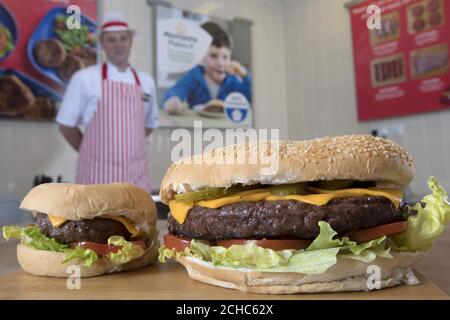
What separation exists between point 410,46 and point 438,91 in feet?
1.93

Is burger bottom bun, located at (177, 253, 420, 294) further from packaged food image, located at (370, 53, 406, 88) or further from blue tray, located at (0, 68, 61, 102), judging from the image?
packaged food image, located at (370, 53, 406, 88)

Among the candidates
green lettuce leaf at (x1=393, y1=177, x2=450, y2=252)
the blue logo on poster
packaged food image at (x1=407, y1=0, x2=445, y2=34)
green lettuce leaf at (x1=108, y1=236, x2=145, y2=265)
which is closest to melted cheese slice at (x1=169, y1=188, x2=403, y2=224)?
green lettuce leaf at (x1=393, y1=177, x2=450, y2=252)

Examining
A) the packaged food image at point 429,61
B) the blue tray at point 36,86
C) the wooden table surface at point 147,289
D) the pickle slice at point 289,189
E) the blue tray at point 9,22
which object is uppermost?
the blue tray at point 9,22

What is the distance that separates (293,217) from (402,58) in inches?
151

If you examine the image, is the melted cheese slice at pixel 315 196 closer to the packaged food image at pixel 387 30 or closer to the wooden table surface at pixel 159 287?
the wooden table surface at pixel 159 287

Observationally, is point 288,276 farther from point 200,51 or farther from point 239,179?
point 200,51

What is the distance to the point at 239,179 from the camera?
4.57ft

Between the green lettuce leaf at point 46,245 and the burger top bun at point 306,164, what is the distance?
0.49 meters

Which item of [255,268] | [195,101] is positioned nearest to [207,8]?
[195,101]

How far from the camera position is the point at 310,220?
1.32 metres

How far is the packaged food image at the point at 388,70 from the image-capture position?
14.9 ft

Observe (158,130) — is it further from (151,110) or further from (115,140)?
(115,140)

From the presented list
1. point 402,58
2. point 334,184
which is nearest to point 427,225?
point 334,184

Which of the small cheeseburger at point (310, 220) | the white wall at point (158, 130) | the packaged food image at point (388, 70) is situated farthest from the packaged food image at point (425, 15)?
the small cheeseburger at point (310, 220)
